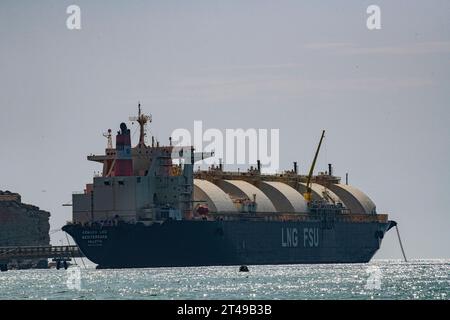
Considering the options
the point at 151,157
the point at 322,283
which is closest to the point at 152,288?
the point at 322,283

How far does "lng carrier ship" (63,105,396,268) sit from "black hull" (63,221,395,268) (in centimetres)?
9

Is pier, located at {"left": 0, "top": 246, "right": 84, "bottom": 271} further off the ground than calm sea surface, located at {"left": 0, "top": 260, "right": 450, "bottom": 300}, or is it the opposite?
pier, located at {"left": 0, "top": 246, "right": 84, "bottom": 271}

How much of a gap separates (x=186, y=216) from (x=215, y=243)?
4567 mm

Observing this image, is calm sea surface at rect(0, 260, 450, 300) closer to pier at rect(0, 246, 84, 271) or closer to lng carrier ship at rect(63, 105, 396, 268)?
lng carrier ship at rect(63, 105, 396, 268)

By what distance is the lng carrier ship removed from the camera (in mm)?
128250

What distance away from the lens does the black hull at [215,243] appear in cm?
12744

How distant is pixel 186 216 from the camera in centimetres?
13338

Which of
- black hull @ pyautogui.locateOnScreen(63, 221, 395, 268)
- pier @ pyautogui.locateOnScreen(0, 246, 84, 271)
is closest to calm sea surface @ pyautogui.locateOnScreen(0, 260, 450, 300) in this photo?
black hull @ pyautogui.locateOnScreen(63, 221, 395, 268)

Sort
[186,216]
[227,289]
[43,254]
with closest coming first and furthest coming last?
[227,289] < [186,216] < [43,254]

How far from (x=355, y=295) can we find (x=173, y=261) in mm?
61508

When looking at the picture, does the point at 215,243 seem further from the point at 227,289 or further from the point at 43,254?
the point at 227,289

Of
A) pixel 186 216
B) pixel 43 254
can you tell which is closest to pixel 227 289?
pixel 186 216

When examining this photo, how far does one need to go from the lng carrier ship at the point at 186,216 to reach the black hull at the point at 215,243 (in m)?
0.09
